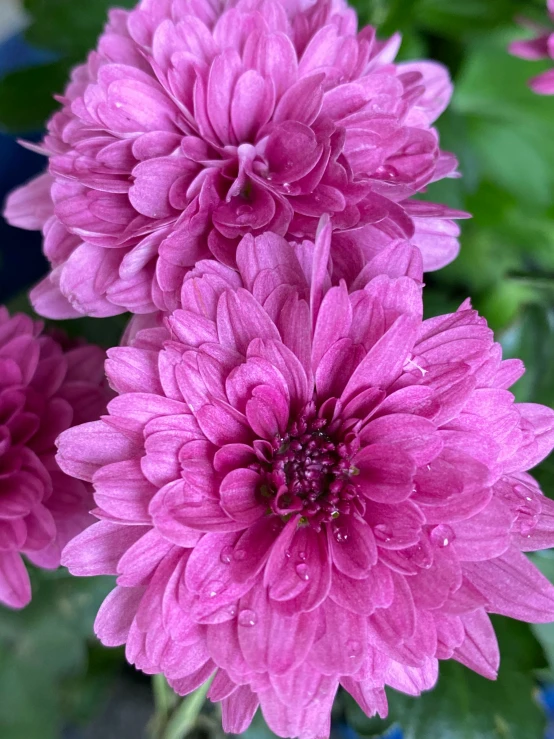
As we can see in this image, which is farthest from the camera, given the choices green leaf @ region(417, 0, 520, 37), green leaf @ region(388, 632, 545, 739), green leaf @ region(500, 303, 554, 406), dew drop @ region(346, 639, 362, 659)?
green leaf @ region(417, 0, 520, 37)

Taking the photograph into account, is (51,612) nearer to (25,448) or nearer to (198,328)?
(25,448)

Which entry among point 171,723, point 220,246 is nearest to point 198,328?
point 220,246

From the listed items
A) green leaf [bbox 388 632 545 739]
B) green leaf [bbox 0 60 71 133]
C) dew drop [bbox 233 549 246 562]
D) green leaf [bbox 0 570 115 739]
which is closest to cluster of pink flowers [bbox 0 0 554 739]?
dew drop [bbox 233 549 246 562]

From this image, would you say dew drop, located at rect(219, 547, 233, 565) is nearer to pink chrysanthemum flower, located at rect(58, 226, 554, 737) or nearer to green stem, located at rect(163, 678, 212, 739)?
pink chrysanthemum flower, located at rect(58, 226, 554, 737)

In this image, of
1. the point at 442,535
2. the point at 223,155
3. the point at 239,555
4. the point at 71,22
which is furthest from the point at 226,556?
the point at 71,22

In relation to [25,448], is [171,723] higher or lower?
lower

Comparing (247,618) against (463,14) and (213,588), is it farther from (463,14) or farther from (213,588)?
(463,14)
